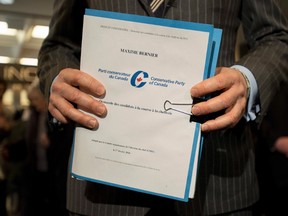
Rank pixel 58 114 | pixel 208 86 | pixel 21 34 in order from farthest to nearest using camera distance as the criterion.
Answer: pixel 21 34, pixel 58 114, pixel 208 86

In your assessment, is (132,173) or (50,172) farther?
(50,172)

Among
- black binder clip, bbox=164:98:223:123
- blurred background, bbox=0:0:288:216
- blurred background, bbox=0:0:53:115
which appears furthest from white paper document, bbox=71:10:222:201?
blurred background, bbox=0:0:288:216

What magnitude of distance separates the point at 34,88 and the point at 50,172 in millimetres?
724

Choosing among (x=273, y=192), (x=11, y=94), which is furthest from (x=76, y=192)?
(x=11, y=94)

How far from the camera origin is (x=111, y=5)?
71cm

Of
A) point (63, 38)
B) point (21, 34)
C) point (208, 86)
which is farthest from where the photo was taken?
point (21, 34)

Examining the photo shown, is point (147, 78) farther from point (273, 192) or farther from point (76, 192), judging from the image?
point (273, 192)

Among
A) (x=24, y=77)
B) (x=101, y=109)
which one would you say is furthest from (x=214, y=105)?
(x=24, y=77)

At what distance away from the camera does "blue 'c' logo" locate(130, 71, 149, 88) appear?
572 mm

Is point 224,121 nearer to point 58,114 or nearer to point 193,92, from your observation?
point 193,92

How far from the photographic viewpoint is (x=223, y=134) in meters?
0.70

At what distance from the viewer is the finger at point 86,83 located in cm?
59

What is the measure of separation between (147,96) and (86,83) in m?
0.09

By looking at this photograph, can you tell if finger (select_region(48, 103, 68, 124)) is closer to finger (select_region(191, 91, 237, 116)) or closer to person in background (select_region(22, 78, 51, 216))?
finger (select_region(191, 91, 237, 116))
